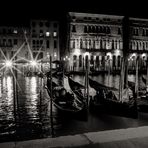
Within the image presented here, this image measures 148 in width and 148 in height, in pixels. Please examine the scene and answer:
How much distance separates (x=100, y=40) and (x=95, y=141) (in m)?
39.6

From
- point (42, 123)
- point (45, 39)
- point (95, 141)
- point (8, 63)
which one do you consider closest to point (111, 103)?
point (42, 123)

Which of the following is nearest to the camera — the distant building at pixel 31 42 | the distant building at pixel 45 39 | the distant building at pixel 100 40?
the distant building at pixel 31 42

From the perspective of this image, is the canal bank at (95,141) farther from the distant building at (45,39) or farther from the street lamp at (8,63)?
the distant building at (45,39)

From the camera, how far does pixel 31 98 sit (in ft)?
50.3

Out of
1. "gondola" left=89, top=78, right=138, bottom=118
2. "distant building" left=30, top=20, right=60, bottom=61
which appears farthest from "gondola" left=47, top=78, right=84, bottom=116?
"distant building" left=30, top=20, right=60, bottom=61

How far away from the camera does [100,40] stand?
1633 inches

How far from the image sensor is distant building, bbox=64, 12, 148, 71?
3991 cm

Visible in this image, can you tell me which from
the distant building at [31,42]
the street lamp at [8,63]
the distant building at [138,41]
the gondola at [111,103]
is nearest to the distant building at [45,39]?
the distant building at [31,42]

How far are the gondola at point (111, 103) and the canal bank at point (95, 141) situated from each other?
7.64 meters

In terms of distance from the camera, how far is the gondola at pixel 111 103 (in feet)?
34.4

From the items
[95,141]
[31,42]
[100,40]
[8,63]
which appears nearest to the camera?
[95,141]

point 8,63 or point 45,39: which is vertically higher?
point 45,39

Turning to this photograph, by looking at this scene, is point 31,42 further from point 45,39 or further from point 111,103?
point 111,103

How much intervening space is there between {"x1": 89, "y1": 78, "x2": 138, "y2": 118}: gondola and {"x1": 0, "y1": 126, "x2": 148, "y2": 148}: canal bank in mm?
7641
